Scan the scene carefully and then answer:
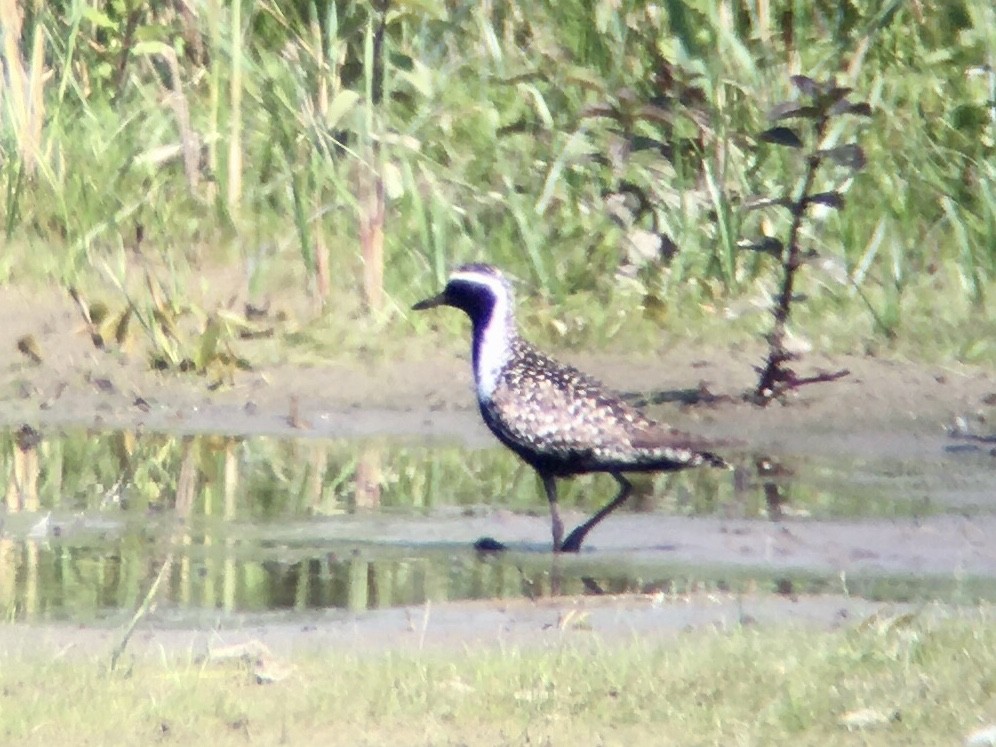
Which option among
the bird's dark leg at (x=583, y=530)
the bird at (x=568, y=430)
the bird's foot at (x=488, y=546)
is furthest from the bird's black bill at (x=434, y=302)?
the bird's foot at (x=488, y=546)

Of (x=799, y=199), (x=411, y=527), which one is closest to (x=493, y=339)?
(x=411, y=527)

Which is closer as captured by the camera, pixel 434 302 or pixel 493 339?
pixel 493 339

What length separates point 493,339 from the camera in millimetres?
8680

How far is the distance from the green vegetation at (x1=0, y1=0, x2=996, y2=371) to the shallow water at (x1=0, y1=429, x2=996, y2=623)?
151cm

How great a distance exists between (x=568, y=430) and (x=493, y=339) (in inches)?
22.1

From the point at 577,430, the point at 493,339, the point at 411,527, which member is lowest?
the point at 411,527

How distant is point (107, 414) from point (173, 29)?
3067 millimetres

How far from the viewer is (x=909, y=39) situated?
1287 cm

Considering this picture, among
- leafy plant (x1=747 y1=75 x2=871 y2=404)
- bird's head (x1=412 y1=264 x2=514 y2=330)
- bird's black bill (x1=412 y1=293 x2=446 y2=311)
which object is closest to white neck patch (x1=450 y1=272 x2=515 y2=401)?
bird's head (x1=412 y1=264 x2=514 y2=330)

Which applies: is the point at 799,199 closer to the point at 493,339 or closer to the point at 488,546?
the point at 493,339

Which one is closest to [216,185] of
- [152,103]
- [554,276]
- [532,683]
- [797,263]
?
[152,103]

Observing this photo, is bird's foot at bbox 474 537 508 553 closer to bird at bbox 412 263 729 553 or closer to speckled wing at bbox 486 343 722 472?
bird at bbox 412 263 729 553

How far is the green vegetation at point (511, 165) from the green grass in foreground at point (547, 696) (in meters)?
5.26

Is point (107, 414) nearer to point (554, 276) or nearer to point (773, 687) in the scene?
point (554, 276)
